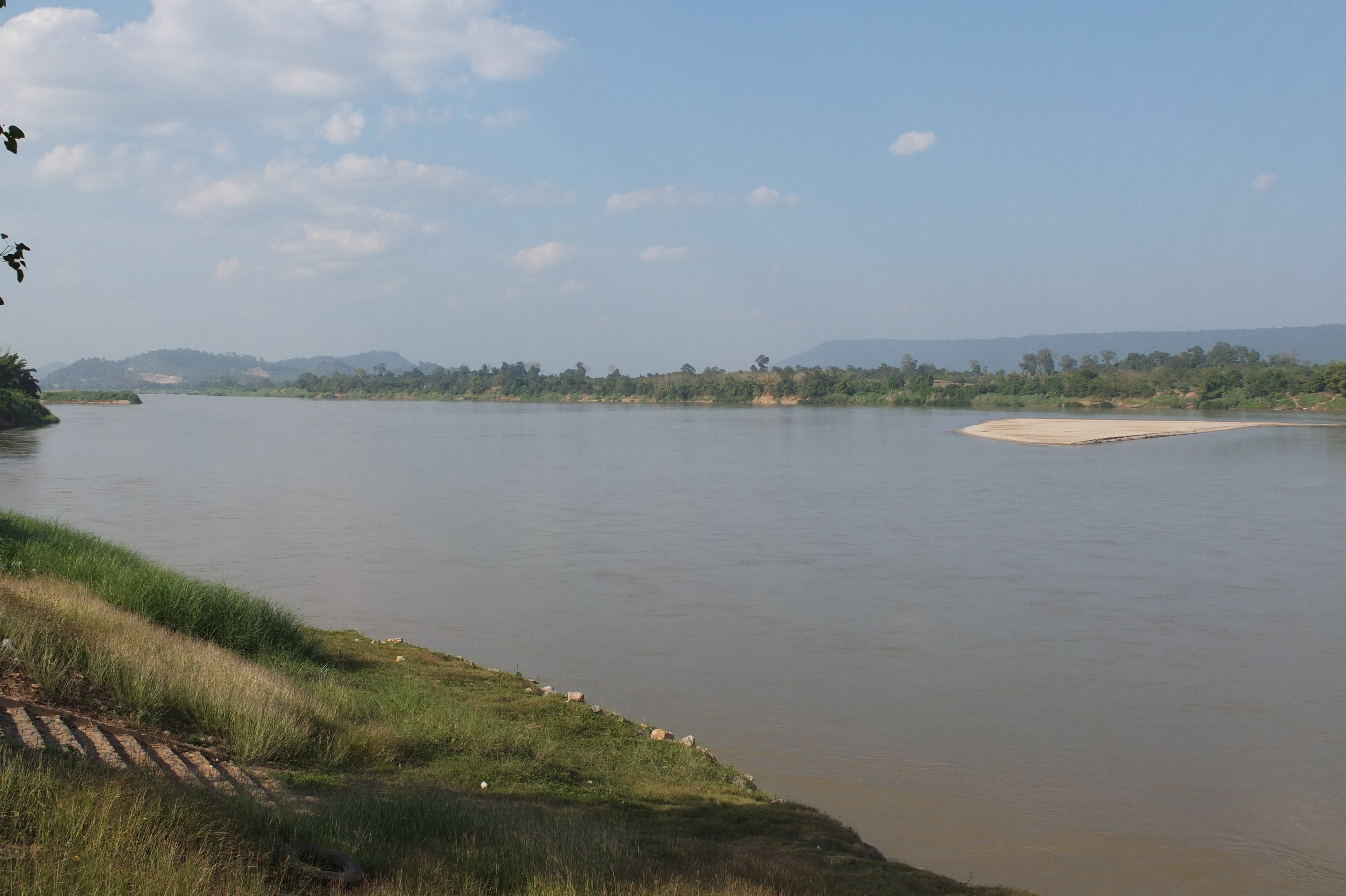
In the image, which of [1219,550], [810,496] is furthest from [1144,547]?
[810,496]

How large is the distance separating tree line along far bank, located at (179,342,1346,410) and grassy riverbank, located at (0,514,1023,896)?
101906mm

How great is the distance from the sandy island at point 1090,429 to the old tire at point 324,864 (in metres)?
48.4

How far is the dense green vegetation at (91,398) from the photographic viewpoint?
11912 centimetres

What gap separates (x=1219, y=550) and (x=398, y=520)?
16040 millimetres

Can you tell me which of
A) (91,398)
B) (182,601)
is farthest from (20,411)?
(91,398)

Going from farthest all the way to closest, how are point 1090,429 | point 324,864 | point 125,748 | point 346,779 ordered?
1. point 1090,429
2. point 346,779
3. point 125,748
4. point 324,864

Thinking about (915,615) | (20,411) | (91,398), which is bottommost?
(915,615)

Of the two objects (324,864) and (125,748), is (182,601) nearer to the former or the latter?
(125,748)

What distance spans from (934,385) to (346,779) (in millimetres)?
125745

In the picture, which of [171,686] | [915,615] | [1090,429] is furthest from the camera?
[1090,429]

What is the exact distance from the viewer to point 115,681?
650 centimetres

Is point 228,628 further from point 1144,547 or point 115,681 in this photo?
point 1144,547

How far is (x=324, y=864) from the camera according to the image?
4332mm

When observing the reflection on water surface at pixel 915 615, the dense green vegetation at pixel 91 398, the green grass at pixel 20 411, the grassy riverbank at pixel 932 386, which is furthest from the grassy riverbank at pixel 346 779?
the dense green vegetation at pixel 91 398
